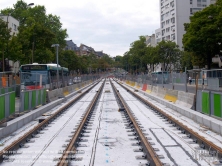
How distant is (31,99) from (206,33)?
1428 inches

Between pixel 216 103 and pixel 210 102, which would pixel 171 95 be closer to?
pixel 210 102

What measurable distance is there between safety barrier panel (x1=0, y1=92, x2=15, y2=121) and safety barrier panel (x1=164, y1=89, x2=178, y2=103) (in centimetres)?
1043

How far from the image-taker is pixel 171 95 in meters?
21.2

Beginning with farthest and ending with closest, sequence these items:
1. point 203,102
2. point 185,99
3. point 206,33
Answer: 1. point 206,33
2. point 185,99
3. point 203,102

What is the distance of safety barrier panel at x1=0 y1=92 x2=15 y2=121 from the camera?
1134cm

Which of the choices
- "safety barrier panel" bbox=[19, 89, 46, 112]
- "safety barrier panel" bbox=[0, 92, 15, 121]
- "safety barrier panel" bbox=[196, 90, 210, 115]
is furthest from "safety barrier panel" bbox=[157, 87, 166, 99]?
"safety barrier panel" bbox=[0, 92, 15, 121]

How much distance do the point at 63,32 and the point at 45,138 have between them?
67.0 meters

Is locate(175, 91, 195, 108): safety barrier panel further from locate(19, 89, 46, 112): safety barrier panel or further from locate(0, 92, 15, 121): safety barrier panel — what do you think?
locate(0, 92, 15, 121): safety barrier panel

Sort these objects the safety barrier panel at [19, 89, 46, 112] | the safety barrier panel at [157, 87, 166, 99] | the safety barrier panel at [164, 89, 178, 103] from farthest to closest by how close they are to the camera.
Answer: the safety barrier panel at [157, 87, 166, 99] → the safety barrier panel at [164, 89, 178, 103] → the safety barrier panel at [19, 89, 46, 112]

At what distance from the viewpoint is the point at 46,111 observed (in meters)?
18.5

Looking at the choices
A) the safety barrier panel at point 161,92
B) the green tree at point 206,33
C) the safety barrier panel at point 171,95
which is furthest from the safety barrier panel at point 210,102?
the green tree at point 206,33

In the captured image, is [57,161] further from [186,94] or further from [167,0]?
[167,0]

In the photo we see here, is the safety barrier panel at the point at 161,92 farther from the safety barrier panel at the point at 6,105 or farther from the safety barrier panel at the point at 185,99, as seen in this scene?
the safety barrier panel at the point at 6,105

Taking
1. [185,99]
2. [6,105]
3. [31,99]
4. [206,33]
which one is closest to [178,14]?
[206,33]
